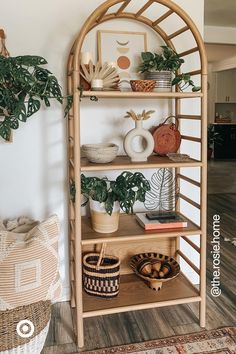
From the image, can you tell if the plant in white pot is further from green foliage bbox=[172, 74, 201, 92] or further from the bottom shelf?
green foliage bbox=[172, 74, 201, 92]

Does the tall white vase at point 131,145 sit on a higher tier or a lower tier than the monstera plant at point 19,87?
lower

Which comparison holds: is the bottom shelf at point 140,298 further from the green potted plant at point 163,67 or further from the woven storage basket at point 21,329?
the green potted plant at point 163,67

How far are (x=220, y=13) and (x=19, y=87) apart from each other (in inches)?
125

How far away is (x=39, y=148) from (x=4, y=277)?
0.84 metres

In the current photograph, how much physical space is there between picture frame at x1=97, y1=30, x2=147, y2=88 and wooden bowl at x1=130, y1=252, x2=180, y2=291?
106 cm

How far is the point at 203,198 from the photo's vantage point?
2021 millimetres

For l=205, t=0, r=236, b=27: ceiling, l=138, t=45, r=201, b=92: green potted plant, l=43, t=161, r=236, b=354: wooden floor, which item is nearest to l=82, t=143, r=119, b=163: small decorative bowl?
l=138, t=45, r=201, b=92: green potted plant

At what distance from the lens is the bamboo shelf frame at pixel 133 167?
1838 mm

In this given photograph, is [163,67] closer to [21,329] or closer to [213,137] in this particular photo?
[21,329]

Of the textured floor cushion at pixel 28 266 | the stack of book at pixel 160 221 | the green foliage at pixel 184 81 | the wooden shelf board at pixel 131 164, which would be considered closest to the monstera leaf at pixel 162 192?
the stack of book at pixel 160 221

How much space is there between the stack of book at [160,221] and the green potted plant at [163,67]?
720 millimetres

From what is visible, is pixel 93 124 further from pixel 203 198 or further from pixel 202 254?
pixel 202 254

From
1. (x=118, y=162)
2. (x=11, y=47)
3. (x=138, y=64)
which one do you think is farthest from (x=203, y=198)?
(x=11, y=47)

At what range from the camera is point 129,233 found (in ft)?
6.67
